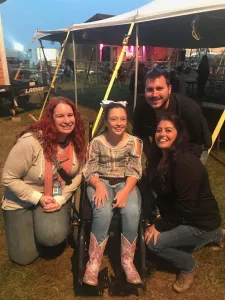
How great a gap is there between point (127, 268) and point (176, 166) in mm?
986

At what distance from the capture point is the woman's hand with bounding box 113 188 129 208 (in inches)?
96.4

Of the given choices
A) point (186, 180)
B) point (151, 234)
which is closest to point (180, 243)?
point (151, 234)

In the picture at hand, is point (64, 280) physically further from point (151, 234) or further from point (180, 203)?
point (180, 203)

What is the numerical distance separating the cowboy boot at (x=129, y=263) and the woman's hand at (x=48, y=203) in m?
0.73

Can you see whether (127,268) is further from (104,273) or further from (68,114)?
(68,114)

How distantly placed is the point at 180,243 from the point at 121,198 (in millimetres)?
662

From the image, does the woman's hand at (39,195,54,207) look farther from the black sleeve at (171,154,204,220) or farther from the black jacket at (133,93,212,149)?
the black jacket at (133,93,212,149)

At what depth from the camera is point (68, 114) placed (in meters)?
2.59

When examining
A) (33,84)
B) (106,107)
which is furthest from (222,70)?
(106,107)

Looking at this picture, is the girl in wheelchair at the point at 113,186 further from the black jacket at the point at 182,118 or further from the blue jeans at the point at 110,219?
the black jacket at the point at 182,118

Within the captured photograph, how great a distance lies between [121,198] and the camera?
2473mm

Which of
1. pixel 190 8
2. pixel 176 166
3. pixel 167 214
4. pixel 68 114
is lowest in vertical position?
pixel 167 214

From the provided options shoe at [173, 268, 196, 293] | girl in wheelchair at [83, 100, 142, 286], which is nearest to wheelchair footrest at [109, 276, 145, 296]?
girl in wheelchair at [83, 100, 142, 286]

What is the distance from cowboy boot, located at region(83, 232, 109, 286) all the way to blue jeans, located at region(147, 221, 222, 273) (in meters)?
0.47
